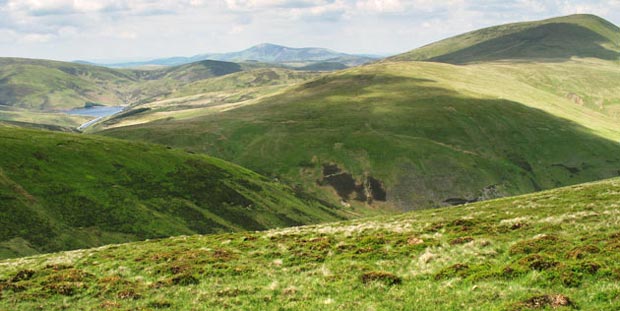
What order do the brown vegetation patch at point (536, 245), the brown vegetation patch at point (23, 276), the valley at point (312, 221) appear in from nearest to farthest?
the valley at point (312, 221) → the brown vegetation patch at point (536, 245) → the brown vegetation patch at point (23, 276)

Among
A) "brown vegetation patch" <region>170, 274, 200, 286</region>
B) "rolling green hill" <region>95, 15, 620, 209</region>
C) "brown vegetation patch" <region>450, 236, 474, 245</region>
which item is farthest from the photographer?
"rolling green hill" <region>95, 15, 620, 209</region>

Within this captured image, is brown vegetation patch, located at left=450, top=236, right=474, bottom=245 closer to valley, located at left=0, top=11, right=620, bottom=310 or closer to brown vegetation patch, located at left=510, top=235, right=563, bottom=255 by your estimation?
valley, located at left=0, top=11, right=620, bottom=310

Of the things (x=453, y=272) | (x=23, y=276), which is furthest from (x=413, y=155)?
(x=23, y=276)

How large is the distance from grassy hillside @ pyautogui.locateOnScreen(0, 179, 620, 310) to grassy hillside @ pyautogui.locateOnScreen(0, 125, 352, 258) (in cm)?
3143

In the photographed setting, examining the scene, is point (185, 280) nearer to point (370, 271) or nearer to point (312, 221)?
point (370, 271)

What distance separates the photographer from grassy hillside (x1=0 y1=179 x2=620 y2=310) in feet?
65.2

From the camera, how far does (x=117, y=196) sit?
84.1 m

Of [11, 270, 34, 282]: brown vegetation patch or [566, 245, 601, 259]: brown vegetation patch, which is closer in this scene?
[566, 245, 601, 259]: brown vegetation patch

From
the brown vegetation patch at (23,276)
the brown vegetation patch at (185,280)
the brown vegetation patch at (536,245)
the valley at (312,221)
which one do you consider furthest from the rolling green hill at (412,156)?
the brown vegetation patch at (185,280)

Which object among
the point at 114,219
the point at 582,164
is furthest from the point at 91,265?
the point at 582,164

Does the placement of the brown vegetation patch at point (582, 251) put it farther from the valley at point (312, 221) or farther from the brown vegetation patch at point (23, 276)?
the brown vegetation patch at point (23, 276)

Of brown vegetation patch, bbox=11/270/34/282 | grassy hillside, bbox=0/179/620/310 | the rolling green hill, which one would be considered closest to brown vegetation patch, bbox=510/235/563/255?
grassy hillside, bbox=0/179/620/310

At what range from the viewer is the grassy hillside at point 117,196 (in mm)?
66806

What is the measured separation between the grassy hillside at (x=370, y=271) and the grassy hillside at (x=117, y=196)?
103 feet
